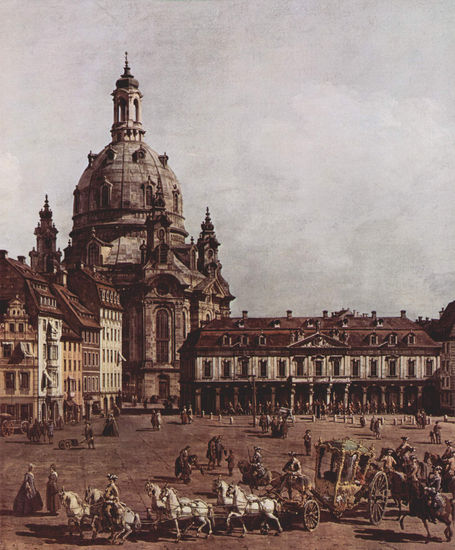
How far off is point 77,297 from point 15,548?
120 feet

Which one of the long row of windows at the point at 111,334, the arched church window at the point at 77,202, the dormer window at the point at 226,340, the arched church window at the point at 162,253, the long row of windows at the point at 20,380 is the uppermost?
the arched church window at the point at 77,202

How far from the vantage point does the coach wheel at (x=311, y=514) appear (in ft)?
71.1

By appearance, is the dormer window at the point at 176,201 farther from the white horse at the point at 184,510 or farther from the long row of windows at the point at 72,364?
the white horse at the point at 184,510

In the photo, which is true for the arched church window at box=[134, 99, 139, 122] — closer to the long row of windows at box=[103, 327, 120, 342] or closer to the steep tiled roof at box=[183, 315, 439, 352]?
the long row of windows at box=[103, 327, 120, 342]

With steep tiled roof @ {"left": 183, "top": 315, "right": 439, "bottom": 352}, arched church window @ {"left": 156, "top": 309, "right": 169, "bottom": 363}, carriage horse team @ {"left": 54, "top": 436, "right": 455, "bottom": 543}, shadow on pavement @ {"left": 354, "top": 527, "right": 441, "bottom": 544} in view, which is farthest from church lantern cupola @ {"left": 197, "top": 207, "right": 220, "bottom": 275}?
shadow on pavement @ {"left": 354, "top": 527, "right": 441, "bottom": 544}

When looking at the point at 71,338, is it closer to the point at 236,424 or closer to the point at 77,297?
the point at 77,297

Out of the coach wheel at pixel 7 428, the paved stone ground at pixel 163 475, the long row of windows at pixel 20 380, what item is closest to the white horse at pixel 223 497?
the paved stone ground at pixel 163 475

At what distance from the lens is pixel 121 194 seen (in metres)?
79.4

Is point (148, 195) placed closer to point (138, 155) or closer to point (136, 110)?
point (138, 155)

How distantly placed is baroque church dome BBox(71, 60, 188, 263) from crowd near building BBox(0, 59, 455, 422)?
123mm

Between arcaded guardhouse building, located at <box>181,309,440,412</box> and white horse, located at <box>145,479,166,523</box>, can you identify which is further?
arcaded guardhouse building, located at <box>181,309,440,412</box>

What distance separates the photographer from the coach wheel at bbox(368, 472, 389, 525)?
870 inches

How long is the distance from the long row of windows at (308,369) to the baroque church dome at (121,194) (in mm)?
22514

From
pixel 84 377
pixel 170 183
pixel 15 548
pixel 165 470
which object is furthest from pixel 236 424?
pixel 170 183
